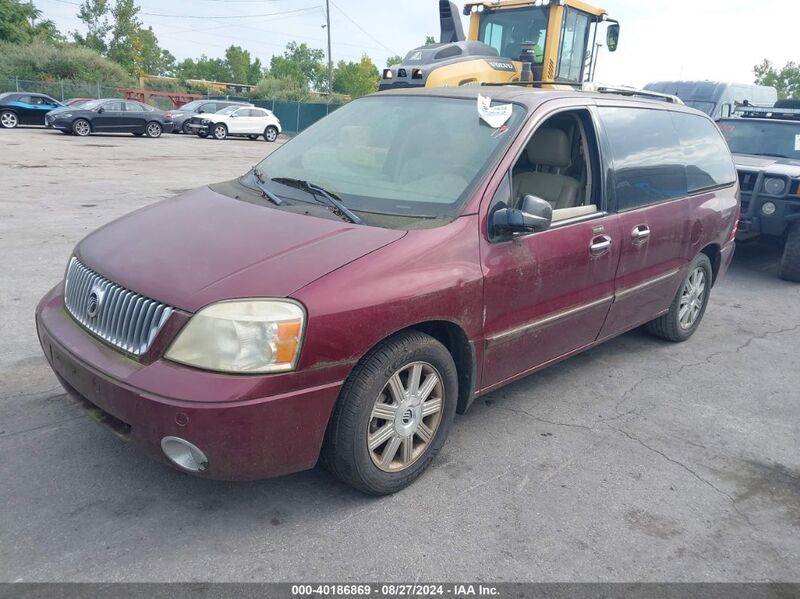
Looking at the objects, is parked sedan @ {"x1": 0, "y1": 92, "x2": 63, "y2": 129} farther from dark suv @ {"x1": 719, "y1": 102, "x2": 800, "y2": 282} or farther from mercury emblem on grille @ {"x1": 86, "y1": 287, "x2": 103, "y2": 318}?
mercury emblem on grille @ {"x1": 86, "y1": 287, "x2": 103, "y2": 318}

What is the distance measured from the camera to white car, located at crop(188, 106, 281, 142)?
29.0 m

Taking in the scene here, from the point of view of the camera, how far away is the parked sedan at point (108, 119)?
24.6 meters

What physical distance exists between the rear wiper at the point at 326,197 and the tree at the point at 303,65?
10716 cm

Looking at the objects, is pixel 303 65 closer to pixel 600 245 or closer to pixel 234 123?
pixel 234 123

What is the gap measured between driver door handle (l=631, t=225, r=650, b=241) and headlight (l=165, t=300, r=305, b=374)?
257 cm

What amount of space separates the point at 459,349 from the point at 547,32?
9.39 metres

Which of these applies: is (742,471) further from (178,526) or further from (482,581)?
(178,526)

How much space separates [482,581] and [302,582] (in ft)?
2.25

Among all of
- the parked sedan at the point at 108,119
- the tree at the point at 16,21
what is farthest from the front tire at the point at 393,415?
the tree at the point at 16,21

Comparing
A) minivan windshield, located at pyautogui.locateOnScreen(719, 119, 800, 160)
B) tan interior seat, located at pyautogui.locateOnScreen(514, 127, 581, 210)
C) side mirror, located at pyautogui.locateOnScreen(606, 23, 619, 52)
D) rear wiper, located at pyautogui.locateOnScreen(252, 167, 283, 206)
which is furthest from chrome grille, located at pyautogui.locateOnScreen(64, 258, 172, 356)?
side mirror, located at pyautogui.locateOnScreen(606, 23, 619, 52)

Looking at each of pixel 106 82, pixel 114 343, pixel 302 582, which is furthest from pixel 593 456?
pixel 106 82

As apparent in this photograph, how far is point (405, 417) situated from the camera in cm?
307

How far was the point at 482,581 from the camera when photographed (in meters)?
2.60

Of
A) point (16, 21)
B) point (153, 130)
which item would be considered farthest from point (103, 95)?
point (153, 130)
